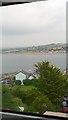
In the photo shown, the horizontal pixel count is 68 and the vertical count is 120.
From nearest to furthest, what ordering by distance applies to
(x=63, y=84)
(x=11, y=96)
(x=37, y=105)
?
(x=63, y=84), (x=37, y=105), (x=11, y=96)

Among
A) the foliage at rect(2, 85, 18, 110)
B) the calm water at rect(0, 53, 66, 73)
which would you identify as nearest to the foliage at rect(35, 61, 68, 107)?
the calm water at rect(0, 53, 66, 73)

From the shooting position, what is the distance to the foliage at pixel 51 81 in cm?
202

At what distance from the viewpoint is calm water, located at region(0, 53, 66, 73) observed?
2.01 m

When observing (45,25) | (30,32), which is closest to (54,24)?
(45,25)

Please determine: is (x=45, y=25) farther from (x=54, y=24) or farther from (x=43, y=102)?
(x=43, y=102)

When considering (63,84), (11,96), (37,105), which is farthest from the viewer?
(11,96)

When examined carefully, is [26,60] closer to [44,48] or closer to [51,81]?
[44,48]

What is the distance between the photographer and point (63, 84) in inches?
79.0

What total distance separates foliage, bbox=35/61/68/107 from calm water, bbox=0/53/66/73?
0.05 meters

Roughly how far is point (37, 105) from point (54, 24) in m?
0.79

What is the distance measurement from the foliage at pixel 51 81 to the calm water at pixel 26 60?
0.05 meters

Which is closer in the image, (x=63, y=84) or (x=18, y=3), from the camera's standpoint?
(x=63, y=84)

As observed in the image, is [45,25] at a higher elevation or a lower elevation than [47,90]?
higher

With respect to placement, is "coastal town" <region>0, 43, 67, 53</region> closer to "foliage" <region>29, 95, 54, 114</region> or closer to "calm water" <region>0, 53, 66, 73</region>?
"calm water" <region>0, 53, 66, 73</region>
